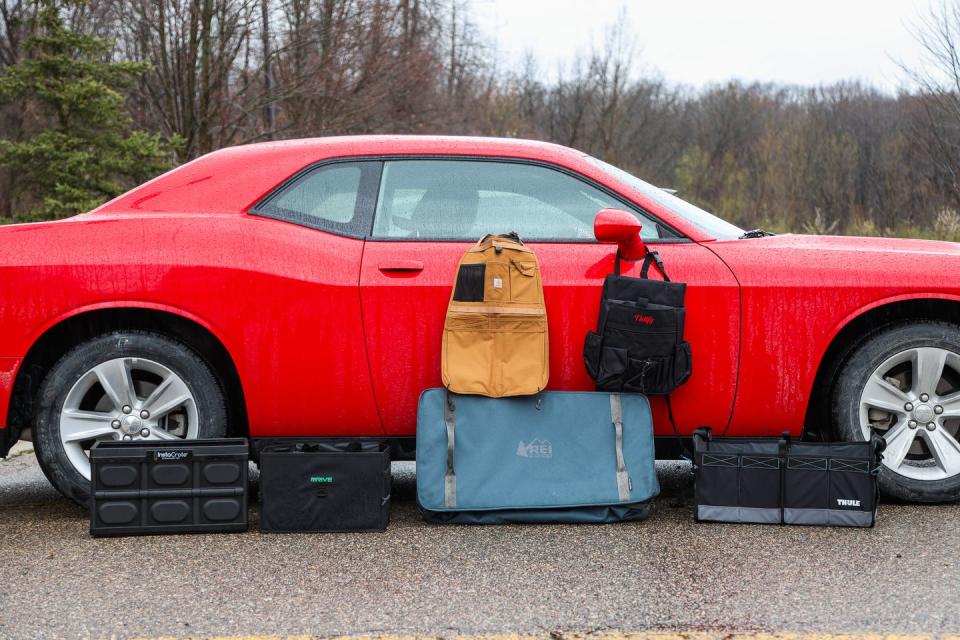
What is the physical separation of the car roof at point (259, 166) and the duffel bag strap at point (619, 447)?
109cm

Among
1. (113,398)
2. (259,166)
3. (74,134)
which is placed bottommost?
(113,398)

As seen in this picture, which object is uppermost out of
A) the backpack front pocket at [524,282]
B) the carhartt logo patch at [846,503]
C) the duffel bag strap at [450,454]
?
the backpack front pocket at [524,282]

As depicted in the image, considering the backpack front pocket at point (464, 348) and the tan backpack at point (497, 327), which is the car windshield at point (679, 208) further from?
the backpack front pocket at point (464, 348)

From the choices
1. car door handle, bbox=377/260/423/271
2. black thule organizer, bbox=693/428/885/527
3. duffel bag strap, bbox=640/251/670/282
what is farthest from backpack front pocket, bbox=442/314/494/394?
black thule organizer, bbox=693/428/885/527

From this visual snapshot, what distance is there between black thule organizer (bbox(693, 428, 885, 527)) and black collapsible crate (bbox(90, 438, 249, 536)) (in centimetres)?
193

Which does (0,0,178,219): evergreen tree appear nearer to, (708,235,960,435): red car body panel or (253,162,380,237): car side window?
(253,162,380,237): car side window

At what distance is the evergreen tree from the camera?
16.1 m

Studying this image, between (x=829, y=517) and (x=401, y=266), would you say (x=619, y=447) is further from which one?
(x=401, y=266)

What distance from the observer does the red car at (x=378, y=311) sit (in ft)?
13.7

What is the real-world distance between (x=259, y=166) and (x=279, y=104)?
1452 centimetres

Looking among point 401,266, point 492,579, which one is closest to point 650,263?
point 401,266

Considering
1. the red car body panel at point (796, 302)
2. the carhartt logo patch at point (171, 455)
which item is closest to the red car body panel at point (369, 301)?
the red car body panel at point (796, 302)

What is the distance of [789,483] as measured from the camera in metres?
4.12

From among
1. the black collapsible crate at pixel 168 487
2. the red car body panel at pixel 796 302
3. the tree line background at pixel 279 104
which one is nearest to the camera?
the black collapsible crate at pixel 168 487
